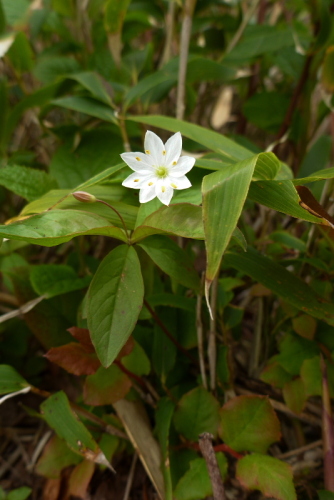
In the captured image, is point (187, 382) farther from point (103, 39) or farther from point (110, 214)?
point (103, 39)

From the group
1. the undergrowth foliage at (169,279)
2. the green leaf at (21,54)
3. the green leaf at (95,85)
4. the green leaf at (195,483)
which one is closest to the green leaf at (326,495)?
the undergrowth foliage at (169,279)

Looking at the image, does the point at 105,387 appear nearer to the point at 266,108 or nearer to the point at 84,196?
the point at 84,196

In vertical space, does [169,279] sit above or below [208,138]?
below

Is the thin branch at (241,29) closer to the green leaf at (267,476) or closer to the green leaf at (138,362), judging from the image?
the green leaf at (138,362)

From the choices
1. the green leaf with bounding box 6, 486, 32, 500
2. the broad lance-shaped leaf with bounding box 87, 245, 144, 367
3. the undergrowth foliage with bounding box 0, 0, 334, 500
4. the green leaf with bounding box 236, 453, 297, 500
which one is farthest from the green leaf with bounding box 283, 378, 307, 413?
the green leaf with bounding box 6, 486, 32, 500

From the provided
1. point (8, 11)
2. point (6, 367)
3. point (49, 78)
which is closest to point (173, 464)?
point (6, 367)

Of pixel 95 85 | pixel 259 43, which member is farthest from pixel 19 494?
pixel 259 43
